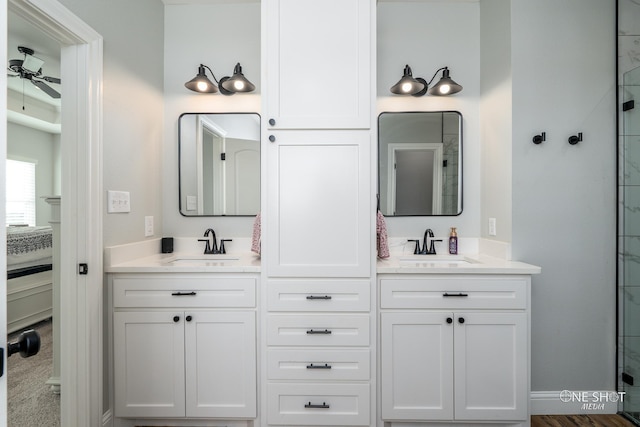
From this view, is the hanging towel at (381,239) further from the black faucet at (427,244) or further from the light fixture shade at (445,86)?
the light fixture shade at (445,86)

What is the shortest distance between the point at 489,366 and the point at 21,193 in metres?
6.29

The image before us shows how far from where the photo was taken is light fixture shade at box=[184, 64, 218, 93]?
216cm

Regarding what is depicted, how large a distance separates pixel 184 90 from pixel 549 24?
251 centimetres

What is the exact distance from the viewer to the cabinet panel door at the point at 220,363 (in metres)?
1.72

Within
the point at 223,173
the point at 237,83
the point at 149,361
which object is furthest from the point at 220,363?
the point at 237,83

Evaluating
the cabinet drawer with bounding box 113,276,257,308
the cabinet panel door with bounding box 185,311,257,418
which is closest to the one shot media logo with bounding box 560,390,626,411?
the cabinet panel door with bounding box 185,311,257,418

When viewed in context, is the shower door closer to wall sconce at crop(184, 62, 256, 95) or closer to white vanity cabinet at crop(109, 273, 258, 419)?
white vanity cabinet at crop(109, 273, 258, 419)

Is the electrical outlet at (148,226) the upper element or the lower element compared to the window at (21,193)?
lower

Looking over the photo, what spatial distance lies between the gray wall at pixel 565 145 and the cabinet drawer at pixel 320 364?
1.17 m

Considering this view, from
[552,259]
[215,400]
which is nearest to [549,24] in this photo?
[552,259]

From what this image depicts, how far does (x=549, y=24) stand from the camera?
6.37 feet

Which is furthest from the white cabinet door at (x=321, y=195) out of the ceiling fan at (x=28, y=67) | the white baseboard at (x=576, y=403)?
the ceiling fan at (x=28, y=67)

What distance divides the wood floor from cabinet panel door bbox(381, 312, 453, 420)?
69 centimetres

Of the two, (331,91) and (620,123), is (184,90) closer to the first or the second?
(331,91)
